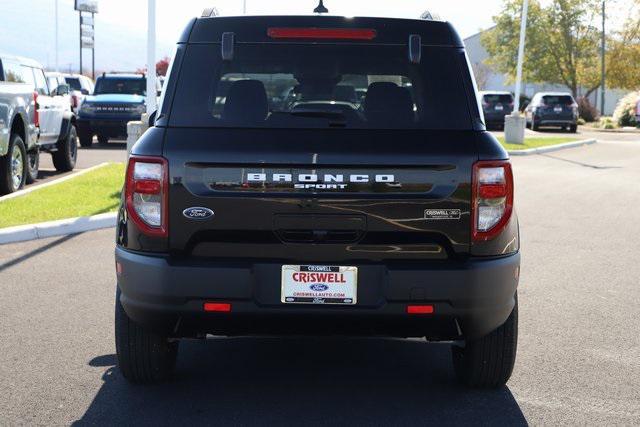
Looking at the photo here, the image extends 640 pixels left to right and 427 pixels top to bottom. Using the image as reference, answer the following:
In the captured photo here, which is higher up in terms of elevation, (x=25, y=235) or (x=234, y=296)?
(x=234, y=296)

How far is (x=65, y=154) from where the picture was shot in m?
17.8

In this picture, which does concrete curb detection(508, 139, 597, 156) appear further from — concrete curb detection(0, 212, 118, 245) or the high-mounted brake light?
the high-mounted brake light

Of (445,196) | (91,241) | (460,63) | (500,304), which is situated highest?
(460,63)

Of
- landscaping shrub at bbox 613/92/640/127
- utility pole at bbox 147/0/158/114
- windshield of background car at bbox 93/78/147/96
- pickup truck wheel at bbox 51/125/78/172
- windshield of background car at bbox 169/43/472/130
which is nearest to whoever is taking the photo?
windshield of background car at bbox 169/43/472/130

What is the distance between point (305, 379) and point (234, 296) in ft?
3.68

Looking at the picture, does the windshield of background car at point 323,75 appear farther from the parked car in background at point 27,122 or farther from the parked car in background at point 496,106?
the parked car in background at point 496,106

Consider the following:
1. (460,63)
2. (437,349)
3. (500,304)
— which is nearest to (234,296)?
(500,304)

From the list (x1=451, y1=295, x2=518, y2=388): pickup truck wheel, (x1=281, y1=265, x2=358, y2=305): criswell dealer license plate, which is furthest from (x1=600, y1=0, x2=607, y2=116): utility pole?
(x1=281, y1=265, x2=358, y2=305): criswell dealer license plate

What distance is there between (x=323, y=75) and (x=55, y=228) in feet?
20.9

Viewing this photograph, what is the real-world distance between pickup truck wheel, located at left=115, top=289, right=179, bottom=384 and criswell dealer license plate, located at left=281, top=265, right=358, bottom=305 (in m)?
0.80

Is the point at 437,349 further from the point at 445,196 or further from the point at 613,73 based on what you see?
the point at 613,73

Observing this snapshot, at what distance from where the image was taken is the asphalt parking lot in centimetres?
475

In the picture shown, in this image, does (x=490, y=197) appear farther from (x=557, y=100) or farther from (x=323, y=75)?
(x=557, y=100)

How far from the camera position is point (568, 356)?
5.95m
